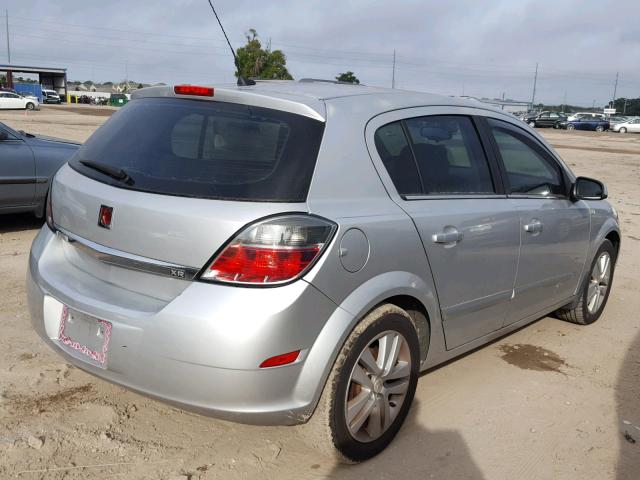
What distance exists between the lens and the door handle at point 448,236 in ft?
10.1

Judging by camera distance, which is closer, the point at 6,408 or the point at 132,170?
the point at 132,170

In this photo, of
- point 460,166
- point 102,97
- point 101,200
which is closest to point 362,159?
point 460,166

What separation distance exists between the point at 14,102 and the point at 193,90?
158 ft

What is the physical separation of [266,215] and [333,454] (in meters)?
1.12

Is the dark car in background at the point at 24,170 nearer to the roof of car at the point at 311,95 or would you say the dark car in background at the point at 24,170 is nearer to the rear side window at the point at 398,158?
the roof of car at the point at 311,95

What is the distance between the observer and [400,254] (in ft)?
9.37

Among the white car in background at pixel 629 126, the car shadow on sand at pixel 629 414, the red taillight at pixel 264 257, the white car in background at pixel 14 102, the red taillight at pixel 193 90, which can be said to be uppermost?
the white car in background at pixel 629 126

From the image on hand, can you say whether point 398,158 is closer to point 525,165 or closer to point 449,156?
point 449,156

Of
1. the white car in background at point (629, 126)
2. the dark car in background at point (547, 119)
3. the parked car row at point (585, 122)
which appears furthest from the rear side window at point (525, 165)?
the white car in background at point (629, 126)

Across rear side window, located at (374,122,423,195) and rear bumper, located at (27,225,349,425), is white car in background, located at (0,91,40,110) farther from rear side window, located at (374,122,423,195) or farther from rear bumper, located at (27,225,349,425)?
rear bumper, located at (27,225,349,425)

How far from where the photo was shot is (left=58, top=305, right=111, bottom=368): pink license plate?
259 cm

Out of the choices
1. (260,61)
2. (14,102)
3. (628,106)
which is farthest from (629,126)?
(628,106)

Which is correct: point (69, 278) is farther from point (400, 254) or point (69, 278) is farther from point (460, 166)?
point (460, 166)

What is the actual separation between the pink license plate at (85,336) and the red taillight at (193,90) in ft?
3.60
